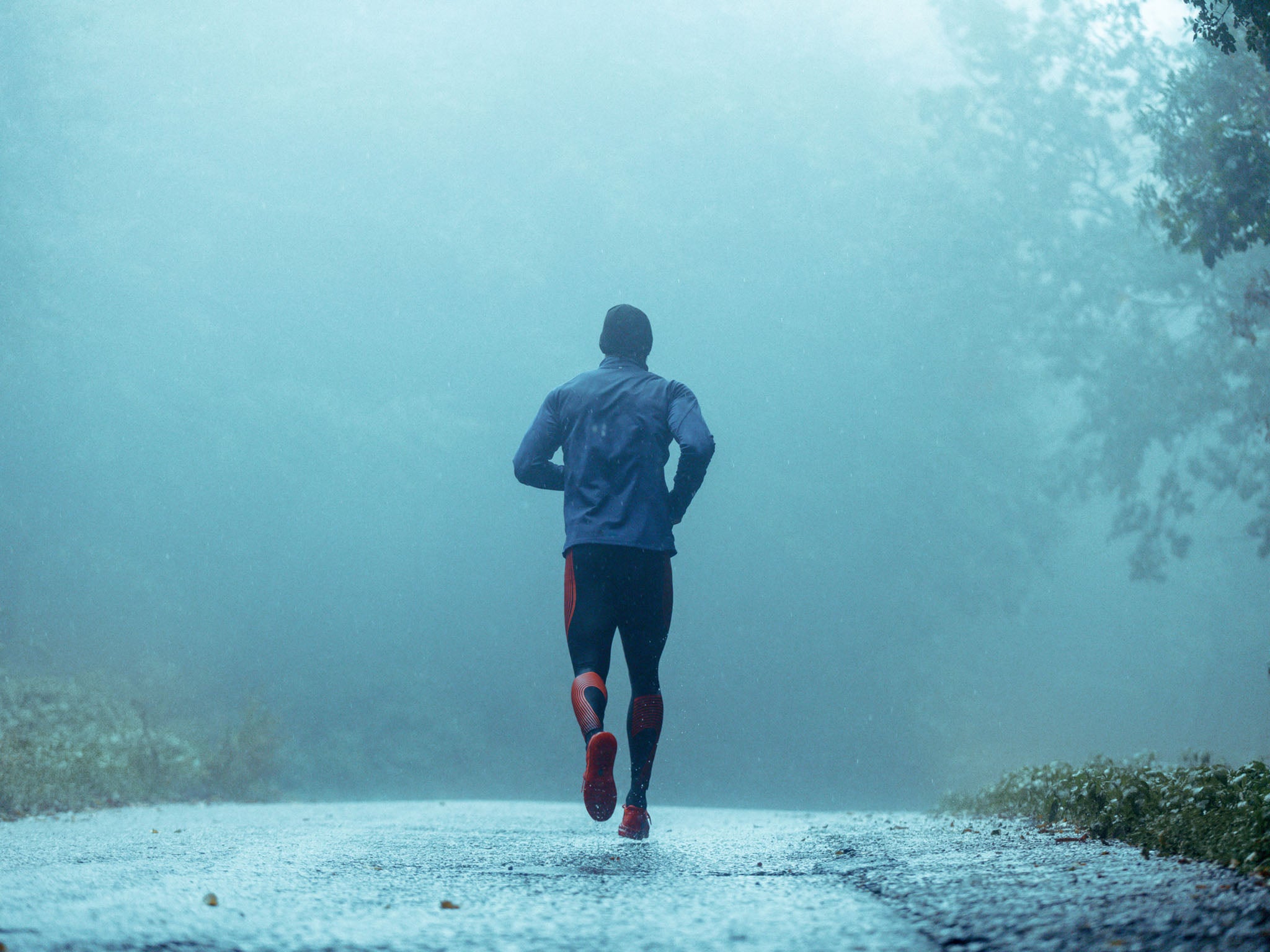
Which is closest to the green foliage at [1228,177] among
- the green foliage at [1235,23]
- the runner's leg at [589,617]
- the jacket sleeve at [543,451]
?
the green foliage at [1235,23]

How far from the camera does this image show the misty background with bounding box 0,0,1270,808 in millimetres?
27766

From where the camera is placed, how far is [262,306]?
47.2 m

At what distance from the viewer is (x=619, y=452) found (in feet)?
14.7

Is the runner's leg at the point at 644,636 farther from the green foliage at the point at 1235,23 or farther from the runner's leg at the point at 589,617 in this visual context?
the green foliage at the point at 1235,23

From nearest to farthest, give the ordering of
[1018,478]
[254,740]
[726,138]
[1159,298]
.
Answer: [254,740] < [1159,298] < [1018,478] < [726,138]

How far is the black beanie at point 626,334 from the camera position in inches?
191

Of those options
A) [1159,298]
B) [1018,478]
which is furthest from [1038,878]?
[1018,478]

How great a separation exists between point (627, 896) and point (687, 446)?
7.33 ft

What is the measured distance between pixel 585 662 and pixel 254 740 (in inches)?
437

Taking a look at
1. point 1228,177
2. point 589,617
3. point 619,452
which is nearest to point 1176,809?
point 589,617

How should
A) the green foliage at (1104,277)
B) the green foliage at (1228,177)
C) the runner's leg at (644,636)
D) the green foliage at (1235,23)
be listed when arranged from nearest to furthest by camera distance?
the runner's leg at (644,636)
the green foliage at (1235,23)
the green foliage at (1228,177)
the green foliage at (1104,277)

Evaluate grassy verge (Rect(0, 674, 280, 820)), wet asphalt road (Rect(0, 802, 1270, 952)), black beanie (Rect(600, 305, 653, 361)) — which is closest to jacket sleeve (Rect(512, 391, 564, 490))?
→ black beanie (Rect(600, 305, 653, 361))

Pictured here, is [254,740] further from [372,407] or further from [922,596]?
[372,407]

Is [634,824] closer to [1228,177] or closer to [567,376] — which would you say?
[1228,177]
